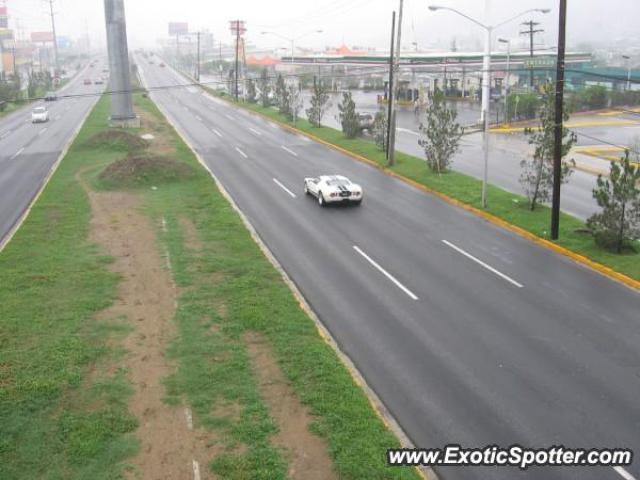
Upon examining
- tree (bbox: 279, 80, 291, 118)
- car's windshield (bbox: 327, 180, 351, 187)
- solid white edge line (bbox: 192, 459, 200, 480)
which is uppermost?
tree (bbox: 279, 80, 291, 118)

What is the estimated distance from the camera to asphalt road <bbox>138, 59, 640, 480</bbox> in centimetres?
1138

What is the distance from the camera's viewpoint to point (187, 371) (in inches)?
508

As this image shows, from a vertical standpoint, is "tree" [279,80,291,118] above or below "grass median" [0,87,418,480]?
above

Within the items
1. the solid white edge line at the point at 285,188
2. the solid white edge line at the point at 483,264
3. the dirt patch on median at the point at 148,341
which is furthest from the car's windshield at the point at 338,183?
the dirt patch on median at the point at 148,341

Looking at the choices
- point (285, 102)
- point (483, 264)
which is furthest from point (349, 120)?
point (483, 264)

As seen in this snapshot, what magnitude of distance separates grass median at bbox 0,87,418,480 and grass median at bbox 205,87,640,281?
9.78 metres

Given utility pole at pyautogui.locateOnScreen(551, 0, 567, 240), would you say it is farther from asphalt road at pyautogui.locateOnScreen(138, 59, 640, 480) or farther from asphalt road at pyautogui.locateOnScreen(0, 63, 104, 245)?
asphalt road at pyautogui.locateOnScreen(0, 63, 104, 245)

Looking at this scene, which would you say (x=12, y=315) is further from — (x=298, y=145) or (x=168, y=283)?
(x=298, y=145)

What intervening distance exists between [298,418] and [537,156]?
55.4 ft

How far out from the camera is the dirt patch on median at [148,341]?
10.1 meters

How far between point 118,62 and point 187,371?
5114 cm

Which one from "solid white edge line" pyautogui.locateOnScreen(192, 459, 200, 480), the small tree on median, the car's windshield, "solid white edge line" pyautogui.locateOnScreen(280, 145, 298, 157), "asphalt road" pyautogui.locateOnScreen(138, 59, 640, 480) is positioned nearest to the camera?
"solid white edge line" pyautogui.locateOnScreen(192, 459, 200, 480)

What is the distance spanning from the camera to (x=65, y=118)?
2785 inches

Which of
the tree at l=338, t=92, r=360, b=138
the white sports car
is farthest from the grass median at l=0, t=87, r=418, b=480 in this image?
the tree at l=338, t=92, r=360, b=138
